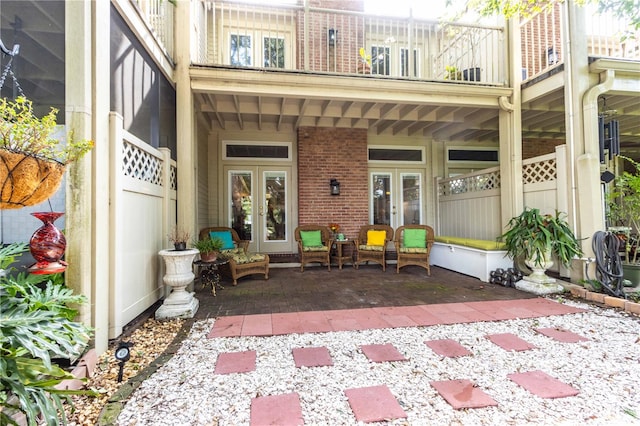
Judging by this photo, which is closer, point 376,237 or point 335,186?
point 376,237

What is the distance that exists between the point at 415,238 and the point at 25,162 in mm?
5064

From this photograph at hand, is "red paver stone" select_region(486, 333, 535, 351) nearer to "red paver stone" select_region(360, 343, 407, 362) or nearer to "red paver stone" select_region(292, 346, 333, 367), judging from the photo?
"red paver stone" select_region(360, 343, 407, 362)

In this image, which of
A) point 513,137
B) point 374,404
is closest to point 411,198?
point 513,137

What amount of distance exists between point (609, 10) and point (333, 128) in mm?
4467

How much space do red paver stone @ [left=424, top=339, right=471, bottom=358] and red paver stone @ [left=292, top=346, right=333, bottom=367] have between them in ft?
2.78

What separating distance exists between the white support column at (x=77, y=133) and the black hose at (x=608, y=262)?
5.36 m

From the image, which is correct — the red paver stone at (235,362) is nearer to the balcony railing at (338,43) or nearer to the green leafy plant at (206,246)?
the green leafy plant at (206,246)

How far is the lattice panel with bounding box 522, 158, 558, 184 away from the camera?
4.30m

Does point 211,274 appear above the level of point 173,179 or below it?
below

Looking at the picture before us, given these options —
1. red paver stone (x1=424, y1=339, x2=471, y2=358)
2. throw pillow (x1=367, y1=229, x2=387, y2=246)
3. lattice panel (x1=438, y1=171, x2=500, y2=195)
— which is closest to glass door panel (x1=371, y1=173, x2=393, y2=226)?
throw pillow (x1=367, y1=229, x2=387, y2=246)

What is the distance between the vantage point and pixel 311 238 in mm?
5504

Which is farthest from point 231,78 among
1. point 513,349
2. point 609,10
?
point 609,10

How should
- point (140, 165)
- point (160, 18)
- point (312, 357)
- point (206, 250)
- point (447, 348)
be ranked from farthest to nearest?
point (206, 250) → point (160, 18) → point (140, 165) → point (447, 348) → point (312, 357)

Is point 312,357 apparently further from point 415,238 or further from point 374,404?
point 415,238
